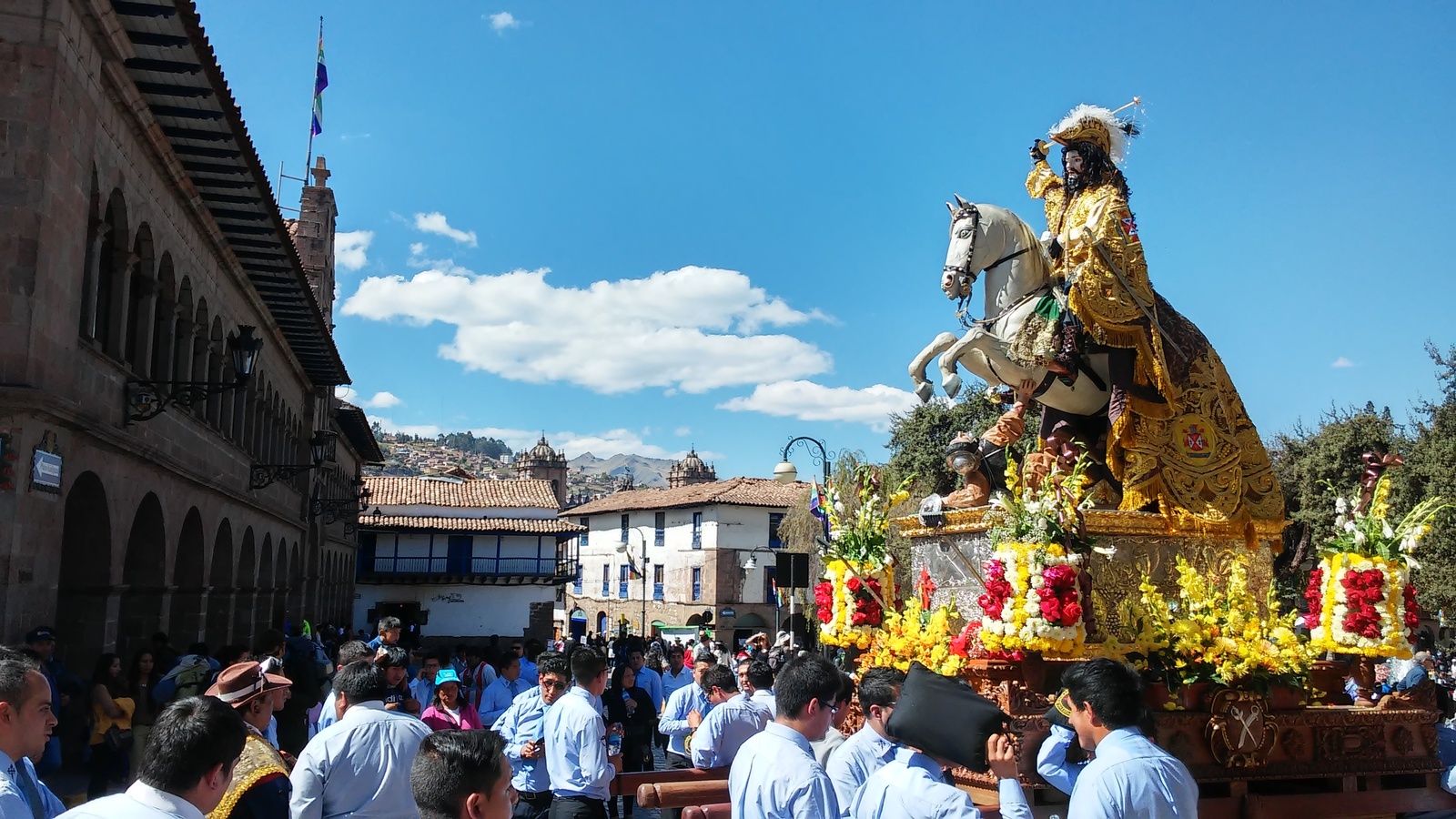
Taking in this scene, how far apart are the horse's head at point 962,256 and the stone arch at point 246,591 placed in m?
16.7

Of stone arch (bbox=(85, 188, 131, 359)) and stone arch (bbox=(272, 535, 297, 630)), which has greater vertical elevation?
stone arch (bbox=(85, 188, 131, 359))

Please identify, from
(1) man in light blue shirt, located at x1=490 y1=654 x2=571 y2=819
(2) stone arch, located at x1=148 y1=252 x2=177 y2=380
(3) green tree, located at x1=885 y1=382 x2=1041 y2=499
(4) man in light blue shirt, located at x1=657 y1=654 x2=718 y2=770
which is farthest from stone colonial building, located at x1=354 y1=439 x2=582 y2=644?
(1) man in light blue shirt, located at x1=490 y1=654 x2=571 y2=819

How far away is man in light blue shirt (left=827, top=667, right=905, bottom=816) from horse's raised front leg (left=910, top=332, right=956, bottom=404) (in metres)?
4.27

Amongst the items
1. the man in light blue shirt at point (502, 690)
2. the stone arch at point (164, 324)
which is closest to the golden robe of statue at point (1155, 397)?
the man in light blue shirt at point (502, 690)

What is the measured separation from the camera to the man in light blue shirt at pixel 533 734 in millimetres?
8195

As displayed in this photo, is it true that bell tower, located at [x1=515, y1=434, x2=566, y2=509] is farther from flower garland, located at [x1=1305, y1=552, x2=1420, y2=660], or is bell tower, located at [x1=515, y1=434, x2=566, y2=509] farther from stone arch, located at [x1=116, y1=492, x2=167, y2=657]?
flower garland, located at [x1=1305, y1=552, x2=1420, y2=660]

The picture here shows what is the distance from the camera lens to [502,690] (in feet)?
38.9

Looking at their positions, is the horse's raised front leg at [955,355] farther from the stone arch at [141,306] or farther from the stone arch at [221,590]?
the stone arch at [221,590]

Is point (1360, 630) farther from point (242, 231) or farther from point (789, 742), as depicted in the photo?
point (242, 231)

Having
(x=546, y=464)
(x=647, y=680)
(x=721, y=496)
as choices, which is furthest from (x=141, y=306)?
(x=546, y=464)

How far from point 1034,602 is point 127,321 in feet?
39.4

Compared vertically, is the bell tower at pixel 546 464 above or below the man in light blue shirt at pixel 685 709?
above

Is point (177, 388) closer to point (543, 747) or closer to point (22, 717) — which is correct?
point (543, 747)

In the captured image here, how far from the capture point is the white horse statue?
9.26 metres
